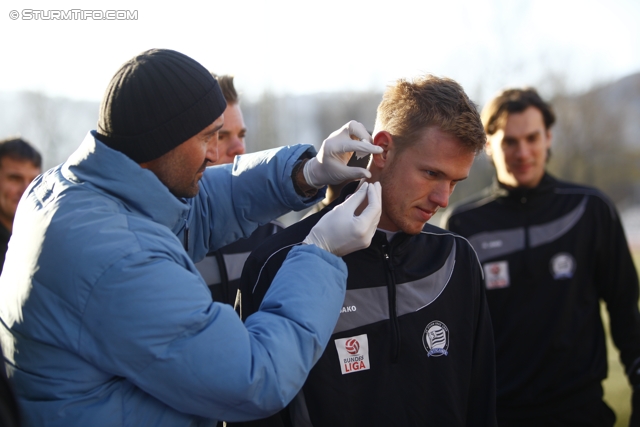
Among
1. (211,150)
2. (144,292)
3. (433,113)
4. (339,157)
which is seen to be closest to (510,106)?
(433,113)

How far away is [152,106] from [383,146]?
2.85 ft

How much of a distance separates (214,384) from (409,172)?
1.03m

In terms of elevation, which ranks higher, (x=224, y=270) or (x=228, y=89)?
(x=228, y=89)

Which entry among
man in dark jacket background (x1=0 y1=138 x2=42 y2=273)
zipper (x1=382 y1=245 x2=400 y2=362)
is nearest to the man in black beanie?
zipper (x1=382 y1=245 x2=400 y2=362)

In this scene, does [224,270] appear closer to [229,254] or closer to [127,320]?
[229,254]

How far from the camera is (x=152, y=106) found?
5.44 feet

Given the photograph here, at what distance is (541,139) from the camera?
3.45 metres

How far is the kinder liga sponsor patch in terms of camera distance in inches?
76.1

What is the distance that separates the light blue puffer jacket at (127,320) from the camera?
1436 mm

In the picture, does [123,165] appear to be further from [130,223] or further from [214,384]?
[214,384]

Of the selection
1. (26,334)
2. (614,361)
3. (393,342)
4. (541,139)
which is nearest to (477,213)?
(541,139)

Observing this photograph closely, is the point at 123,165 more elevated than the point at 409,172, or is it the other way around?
the point at 123,165

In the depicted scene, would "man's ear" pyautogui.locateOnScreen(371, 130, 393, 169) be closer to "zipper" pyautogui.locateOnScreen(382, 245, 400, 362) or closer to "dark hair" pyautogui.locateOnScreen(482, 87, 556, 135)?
"zipper" pyautogui.locateOnScreen(382, 245, 400, 362)

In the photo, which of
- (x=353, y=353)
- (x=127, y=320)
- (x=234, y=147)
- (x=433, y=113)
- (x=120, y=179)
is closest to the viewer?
(x=127, y=320)
